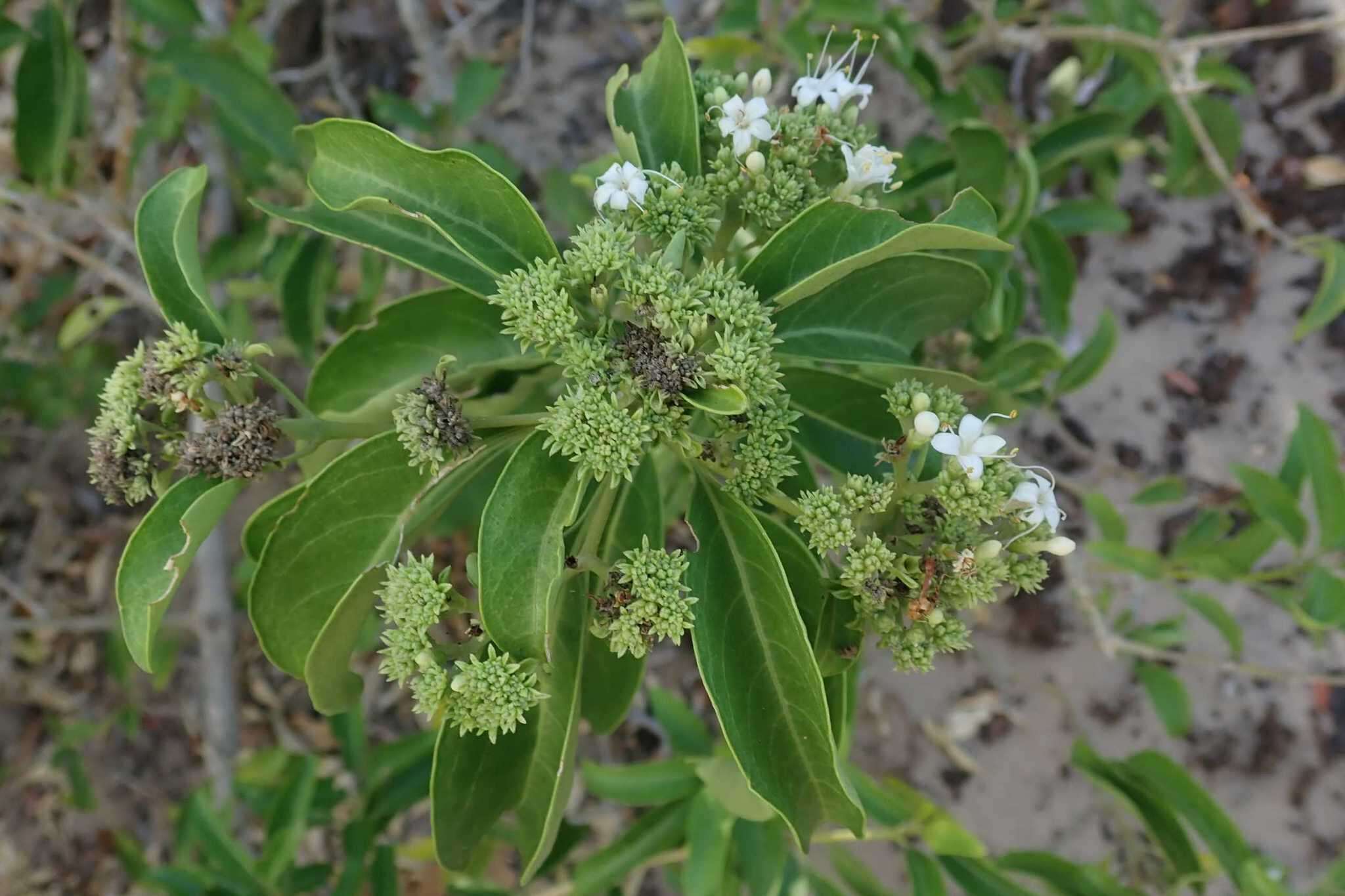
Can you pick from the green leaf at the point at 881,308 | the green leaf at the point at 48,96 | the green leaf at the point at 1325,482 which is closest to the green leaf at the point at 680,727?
the green leaf at the point at 881,308

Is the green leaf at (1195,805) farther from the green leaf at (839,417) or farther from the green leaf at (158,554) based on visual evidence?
the green leaf at (158,554)

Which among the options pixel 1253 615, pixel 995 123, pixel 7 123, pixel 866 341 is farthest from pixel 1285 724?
pixel 7 123

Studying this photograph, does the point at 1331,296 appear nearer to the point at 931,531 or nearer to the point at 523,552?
the point at 931,531

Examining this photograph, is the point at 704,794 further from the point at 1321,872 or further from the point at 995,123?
the point at 1321,872

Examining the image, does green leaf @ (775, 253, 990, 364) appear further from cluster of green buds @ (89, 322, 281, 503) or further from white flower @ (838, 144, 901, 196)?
cluster of green buds @ (89, 322, 281, 503)

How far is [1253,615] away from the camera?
3643 millimetres

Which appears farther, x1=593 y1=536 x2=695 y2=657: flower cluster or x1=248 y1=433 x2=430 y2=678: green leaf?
x1=248 y1=433 x2=430 y2=678: green leaf

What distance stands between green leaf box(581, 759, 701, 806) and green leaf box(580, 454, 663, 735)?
0.52 m

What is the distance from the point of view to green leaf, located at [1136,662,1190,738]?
9.65 ft

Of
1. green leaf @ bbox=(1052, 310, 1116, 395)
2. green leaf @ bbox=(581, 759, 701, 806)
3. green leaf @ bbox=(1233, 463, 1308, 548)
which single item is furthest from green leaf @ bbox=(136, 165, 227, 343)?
green leaf @ bbox=(1233, 463, 1308, 548)

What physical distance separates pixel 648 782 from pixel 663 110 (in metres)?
1.63

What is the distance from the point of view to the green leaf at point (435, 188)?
151 centimetres

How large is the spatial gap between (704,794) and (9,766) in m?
3.63

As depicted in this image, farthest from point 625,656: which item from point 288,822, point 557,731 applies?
point 288,822
